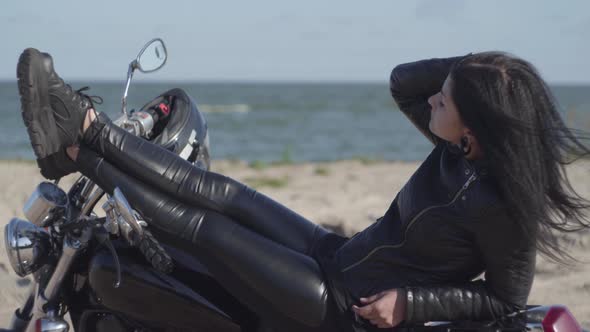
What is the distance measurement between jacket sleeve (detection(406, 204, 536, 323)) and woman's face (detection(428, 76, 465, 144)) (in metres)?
0.29

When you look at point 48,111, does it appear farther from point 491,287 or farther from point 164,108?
point 491,287

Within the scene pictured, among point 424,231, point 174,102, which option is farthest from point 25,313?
point 424,231

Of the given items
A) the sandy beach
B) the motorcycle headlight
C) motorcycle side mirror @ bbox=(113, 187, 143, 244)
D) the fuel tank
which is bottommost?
the sandy beach

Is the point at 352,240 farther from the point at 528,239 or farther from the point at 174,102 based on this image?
the point at 174,102

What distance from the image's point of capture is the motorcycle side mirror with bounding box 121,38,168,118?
2.60 meters

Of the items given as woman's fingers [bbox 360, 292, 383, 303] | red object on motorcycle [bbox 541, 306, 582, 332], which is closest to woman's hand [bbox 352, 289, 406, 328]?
woman's fingers [bbox 360, 292, 383, 303]

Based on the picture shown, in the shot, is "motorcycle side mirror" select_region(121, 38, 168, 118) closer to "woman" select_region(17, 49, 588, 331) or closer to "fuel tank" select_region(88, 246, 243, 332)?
"woman" select_region(17, 49, 588, 331)

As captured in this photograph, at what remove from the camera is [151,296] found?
2.09 metres

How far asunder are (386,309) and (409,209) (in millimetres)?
317

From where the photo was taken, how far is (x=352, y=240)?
2.37 meters

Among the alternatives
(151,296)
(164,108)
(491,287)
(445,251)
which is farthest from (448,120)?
(164,108)

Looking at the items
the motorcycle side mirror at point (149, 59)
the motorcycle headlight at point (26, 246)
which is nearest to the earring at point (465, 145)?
the motorcycle side mirror at point (149, 59)

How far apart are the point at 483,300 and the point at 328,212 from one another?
11.3ft

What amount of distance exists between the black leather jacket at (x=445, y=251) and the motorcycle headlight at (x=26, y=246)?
0.88m
